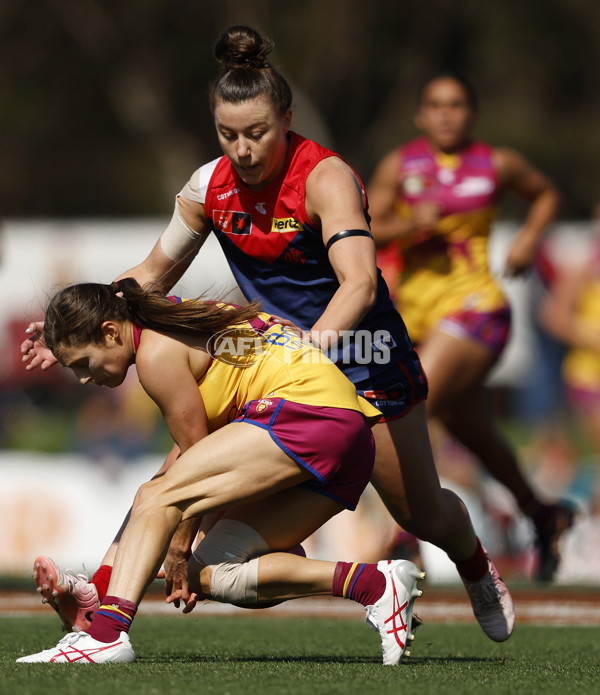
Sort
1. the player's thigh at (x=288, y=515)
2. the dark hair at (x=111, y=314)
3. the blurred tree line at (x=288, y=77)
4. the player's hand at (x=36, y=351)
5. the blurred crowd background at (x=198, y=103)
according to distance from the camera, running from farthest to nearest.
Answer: the blurred tree line at (x=288, y=77) < the blurred crowd background at (x=198, y=103) < the player's hand at (x=36, y=351) < the player's thigh at (x=288, y=515) < the dark hair at (x=111, y=314)

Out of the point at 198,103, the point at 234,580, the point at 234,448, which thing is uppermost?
the point at 198,103

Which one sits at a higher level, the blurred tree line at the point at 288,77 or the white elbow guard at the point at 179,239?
the blurred tree line at the point at 288,77

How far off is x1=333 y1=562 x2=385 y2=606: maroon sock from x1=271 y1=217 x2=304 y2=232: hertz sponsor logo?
50.1 inches

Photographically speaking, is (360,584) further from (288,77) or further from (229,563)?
(288,77)

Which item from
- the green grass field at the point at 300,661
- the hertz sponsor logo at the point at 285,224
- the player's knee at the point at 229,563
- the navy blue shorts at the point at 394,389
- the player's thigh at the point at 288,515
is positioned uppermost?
the hertz sponsor logo at the point at 285,224

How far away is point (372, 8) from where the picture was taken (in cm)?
2748

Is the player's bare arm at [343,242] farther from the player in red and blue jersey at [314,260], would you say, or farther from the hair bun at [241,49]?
the hair bun at [241,49]

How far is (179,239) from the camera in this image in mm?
5293

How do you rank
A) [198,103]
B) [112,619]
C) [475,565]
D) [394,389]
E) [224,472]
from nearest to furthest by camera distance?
[112,619]
[224,472]
[394,389]
[475,565]
[198,103]

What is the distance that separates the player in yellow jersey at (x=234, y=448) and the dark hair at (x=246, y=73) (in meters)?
0.76

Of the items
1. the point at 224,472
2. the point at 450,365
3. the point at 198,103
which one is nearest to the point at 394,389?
the point at 224,472

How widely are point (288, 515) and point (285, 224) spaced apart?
1.09m

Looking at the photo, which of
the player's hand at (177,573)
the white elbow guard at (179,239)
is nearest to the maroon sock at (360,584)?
the player's hand at (177,573)

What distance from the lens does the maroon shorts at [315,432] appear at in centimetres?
446
